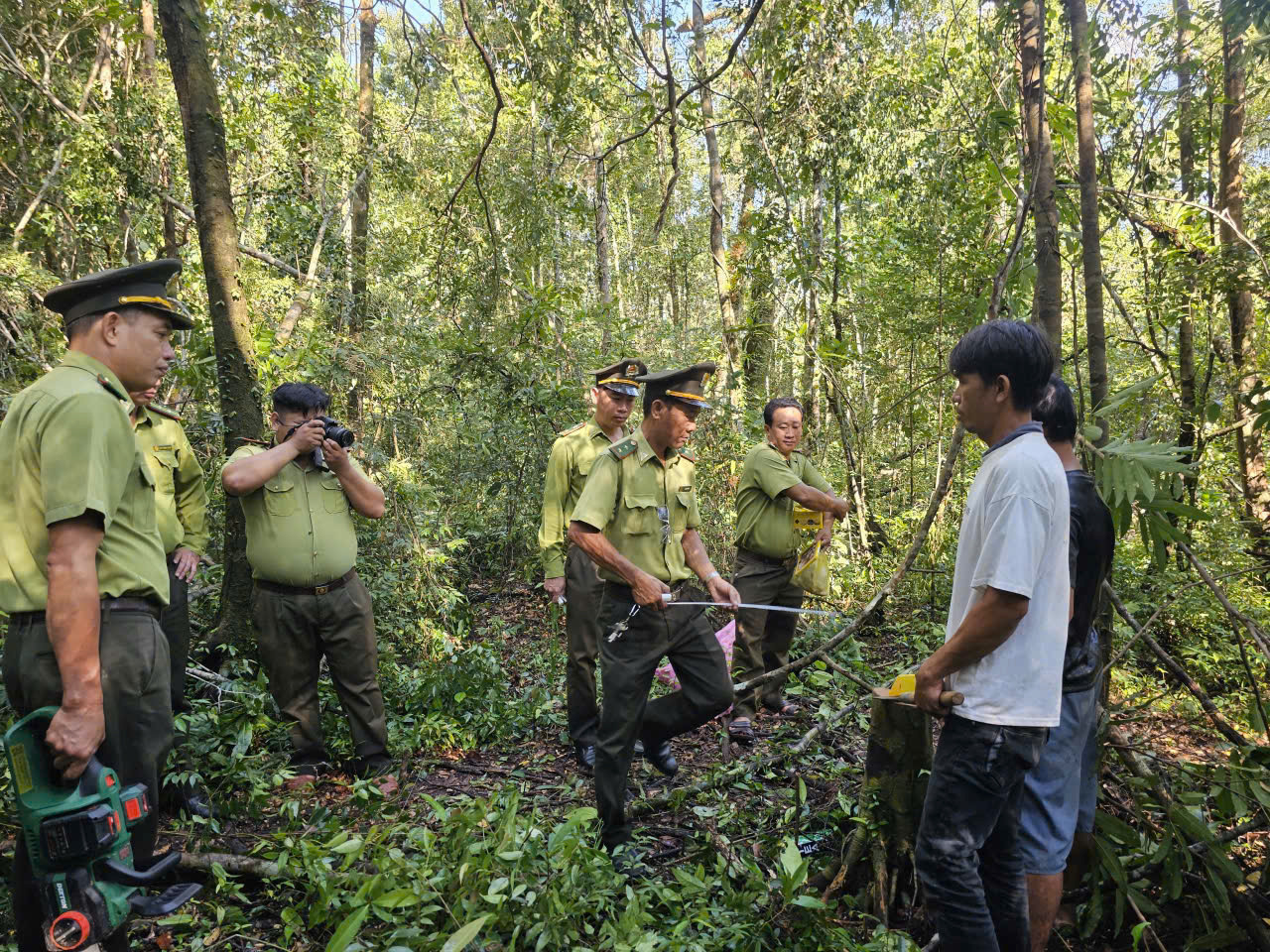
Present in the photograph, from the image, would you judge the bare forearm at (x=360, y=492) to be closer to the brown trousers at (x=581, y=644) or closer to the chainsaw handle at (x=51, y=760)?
the brown trousers at (x=581, y=644)

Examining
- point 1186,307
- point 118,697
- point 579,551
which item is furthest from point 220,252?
point 1186,307

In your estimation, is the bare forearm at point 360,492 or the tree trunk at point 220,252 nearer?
the bare forearm at point 360,492

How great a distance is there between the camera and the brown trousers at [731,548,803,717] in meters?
5.12

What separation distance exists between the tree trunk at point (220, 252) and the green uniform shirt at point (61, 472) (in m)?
2.21

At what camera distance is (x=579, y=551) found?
4.73 m

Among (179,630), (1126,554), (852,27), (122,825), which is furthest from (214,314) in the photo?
(1126,554)

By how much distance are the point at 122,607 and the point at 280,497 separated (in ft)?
4.86

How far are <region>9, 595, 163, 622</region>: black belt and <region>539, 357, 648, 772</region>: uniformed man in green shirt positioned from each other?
8.20ft

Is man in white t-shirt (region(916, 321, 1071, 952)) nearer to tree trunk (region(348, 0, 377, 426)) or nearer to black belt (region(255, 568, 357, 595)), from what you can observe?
black belt (region(255, 568, 357, 595))

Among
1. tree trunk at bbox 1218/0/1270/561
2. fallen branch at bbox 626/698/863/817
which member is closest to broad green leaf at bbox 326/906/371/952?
fallen branch at bbox 626/698/863/817

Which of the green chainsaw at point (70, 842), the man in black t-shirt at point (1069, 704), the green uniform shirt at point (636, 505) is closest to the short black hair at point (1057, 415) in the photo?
the man in black t-shirt at point (1069, 704)

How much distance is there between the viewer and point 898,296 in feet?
29.6

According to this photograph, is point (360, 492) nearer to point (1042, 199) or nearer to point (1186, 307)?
point (1042, 199)

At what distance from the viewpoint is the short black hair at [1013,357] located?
7.42 ft
